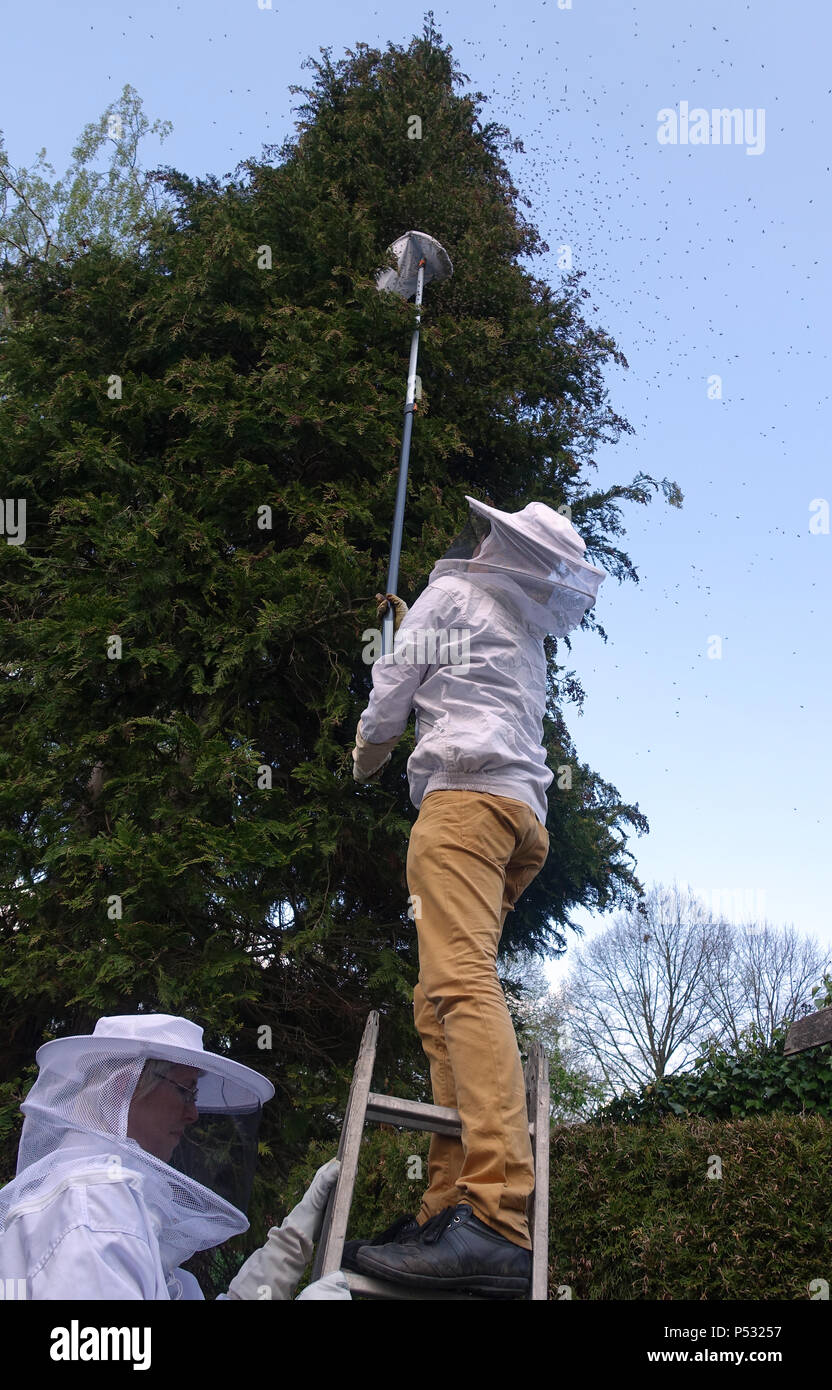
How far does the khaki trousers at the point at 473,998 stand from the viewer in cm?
263

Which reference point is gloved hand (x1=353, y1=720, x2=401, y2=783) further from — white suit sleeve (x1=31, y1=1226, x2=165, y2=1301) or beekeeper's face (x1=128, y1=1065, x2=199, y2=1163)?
white suit sleeve (x1=31, y1=1226, x2=165, y2=1301)

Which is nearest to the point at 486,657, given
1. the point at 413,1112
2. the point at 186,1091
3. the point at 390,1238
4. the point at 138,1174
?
the point at 413,1112

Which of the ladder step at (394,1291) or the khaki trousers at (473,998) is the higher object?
the khaki trousers at (473,998)

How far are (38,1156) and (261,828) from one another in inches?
96.7

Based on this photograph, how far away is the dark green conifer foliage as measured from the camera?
4883 mm

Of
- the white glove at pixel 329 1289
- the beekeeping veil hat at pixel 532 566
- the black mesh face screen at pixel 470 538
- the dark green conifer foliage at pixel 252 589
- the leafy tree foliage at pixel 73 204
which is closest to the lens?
the white glove at pixel 329 1289

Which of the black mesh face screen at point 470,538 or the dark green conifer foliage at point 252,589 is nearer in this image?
the black mesh face screen at point 470,538

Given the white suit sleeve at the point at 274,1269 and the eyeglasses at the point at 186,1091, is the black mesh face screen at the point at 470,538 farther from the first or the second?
the white suit sleeve at the point at 274,1269

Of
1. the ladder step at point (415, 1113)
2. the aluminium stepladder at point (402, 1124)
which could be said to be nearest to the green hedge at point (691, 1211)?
the aluminium stepladder at point (402, 1124)

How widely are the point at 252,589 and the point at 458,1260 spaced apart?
3.77 m

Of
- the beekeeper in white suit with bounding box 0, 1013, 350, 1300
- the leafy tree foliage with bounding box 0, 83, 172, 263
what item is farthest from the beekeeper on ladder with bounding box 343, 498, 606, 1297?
the leafy tree foliage with bounding box 0, 83, 172, 263

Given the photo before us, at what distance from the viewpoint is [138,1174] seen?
2.20m

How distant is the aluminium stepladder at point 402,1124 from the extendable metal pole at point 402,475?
168 cm
